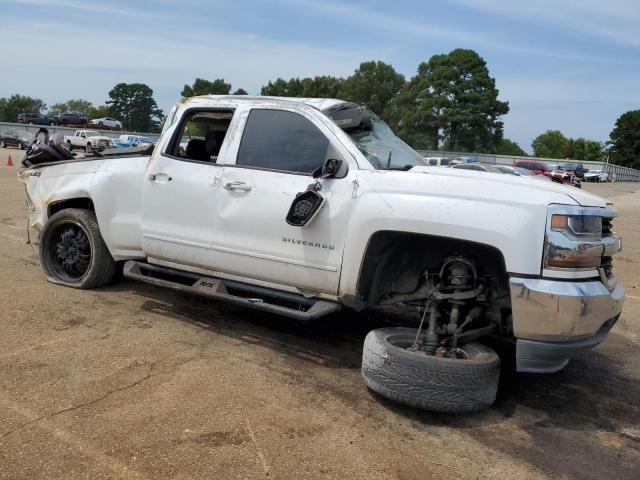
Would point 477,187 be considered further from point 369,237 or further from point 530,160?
point 530,160

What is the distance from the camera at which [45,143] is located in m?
6.34

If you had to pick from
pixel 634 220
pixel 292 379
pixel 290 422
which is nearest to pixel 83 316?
pixel 292 379

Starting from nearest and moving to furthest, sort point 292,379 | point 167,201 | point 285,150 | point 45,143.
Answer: point 292,379 → point 285,150 → point 167,201 → point 45,143

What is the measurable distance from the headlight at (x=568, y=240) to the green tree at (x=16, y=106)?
10819 centimetres

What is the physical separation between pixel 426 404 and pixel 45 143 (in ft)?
16.6

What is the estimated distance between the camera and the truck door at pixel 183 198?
4.60m

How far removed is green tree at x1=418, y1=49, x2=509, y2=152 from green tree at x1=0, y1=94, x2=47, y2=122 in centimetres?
7006

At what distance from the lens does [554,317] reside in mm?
3318

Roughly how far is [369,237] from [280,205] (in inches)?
29.8

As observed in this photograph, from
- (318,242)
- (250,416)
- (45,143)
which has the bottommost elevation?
(250,416)

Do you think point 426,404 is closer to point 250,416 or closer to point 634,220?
→ point 250,416

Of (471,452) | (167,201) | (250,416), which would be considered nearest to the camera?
(471,452)

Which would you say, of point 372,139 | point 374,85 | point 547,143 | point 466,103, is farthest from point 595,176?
point 547,143

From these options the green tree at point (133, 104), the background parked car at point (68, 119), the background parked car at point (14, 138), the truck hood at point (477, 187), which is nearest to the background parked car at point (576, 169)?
the background parked car at point (14, 138)
